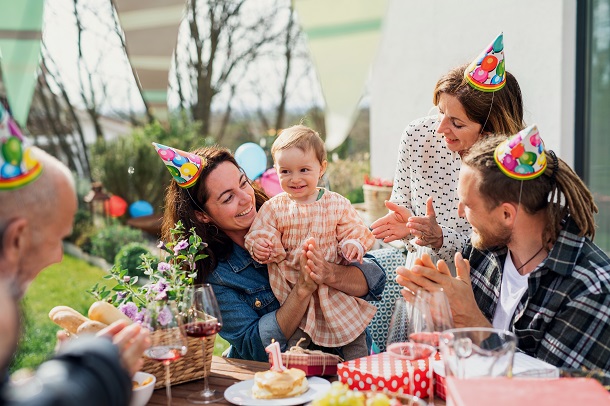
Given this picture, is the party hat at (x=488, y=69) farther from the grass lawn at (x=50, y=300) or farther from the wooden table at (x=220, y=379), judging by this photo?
the grass lawn at (x=50, y=300)

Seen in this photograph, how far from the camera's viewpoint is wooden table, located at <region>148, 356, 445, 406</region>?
1993 millimetres

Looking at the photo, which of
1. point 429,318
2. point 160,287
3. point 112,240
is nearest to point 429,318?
point 429,318

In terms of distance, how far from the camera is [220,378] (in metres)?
2.15

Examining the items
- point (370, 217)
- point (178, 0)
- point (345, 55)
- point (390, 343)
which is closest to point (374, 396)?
point (390, 343)

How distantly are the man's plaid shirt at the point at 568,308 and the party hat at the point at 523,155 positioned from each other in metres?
0.21

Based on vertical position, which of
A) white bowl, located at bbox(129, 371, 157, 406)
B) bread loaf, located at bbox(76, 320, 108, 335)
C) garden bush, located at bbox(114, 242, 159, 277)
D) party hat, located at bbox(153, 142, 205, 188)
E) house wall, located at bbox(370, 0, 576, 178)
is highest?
house wall, located at bbox(370, 0, 576, 178)

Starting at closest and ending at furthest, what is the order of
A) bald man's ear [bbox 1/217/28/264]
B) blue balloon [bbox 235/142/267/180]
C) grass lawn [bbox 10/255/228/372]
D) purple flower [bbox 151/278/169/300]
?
bald man's ear [bbox 1/217/28/264], purple flower [bbox 151/278/169/300], blue balloon [bbox 235/142/267/180], grass lawn [bbox 10/255/228/372]

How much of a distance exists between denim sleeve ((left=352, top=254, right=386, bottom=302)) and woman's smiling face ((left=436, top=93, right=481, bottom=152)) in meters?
0.60

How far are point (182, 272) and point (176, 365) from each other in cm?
28

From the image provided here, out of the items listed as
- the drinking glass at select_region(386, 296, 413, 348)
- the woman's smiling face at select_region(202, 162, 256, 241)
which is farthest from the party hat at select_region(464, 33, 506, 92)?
the drinking glass at select_region(386, 296, 413, 348)

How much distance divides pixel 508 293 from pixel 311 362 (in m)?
0.67

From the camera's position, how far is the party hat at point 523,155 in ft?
6.52

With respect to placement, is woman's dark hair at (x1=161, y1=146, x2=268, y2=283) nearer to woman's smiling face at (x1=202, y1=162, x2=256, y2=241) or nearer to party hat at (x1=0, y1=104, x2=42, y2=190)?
woman's smiling face at (x1=202, y1=162, x2=256, y2=241)

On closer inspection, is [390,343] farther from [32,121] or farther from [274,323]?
[32,121]
